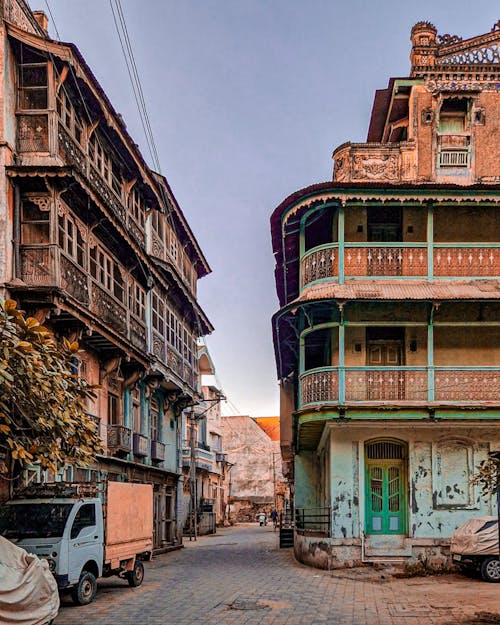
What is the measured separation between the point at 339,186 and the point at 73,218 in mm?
7214

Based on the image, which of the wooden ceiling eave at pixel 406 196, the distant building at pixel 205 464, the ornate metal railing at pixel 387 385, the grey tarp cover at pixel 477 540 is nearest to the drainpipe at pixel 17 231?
the wooden ceiling eave at pixel 406 196

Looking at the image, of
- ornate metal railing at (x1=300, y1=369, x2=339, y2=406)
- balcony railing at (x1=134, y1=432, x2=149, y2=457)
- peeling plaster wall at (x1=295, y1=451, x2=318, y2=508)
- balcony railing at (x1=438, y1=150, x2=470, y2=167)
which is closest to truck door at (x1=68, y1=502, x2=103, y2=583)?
ornate metal railing at (x1=300, y1=369, x2=339, y2=406)

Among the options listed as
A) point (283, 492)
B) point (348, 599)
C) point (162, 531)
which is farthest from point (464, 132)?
point (283, 492)

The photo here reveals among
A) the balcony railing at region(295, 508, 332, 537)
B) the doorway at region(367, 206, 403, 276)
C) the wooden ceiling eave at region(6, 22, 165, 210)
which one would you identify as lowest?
the balcony railing at region(295, 508, 332, 537)

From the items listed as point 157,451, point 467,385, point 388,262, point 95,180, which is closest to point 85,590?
point 95,180

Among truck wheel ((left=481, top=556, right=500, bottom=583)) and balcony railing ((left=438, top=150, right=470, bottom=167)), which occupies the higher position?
balcony railing ((left=438, top=150, right=470, bottom=167))

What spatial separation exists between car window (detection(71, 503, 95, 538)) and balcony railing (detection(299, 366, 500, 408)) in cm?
806

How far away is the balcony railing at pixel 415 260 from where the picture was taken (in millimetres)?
22938

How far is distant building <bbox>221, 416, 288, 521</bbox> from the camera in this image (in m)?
74.1

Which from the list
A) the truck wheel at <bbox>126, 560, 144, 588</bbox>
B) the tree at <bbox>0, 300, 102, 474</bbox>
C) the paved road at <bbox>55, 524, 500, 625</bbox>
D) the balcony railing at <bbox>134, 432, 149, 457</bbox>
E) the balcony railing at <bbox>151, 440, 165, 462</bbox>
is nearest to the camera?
the tree at <bbox>0, 300, 102, 474</bbox>

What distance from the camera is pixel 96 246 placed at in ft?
75.4

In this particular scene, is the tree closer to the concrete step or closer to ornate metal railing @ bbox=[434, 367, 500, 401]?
ornate metal railing @ bbox=[434, 367, 500, 401]

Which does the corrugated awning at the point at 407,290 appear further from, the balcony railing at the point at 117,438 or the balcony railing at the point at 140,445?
the balcony railing at the point at 140,445

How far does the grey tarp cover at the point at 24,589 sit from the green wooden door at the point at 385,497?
12228 millimetres
